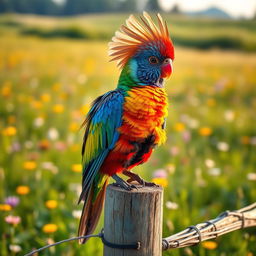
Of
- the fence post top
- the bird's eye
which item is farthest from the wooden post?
the bird's eye

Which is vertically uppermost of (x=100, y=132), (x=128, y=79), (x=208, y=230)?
(x=128, y=79)

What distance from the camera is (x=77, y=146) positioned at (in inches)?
169

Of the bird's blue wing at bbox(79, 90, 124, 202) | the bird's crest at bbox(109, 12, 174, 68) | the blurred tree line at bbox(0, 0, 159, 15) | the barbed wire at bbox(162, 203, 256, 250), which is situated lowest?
the barbed wire at bbox(162, 203, 256, 250)

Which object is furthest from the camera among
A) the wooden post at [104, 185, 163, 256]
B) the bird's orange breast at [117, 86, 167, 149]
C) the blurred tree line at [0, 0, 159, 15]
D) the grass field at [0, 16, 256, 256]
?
the blurred tree line at [0, 0, 159, 15]

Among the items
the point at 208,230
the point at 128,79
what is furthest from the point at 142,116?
the point at 208,230

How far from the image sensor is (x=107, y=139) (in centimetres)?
200

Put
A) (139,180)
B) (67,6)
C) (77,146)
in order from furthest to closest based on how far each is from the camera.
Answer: (67,6)
(77,146)
(139,180)

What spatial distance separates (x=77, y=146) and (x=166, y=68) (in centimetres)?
240

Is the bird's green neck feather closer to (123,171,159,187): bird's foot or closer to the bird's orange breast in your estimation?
the bird's orange breast

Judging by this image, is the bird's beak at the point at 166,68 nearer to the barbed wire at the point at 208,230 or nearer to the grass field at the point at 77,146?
the barbed wire at the point at 208,230

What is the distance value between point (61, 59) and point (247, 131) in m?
3.45

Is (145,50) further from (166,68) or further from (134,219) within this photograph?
(134,219)

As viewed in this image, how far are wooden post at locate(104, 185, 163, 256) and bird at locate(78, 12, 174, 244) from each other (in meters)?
0.16

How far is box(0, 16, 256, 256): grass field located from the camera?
2881mm
